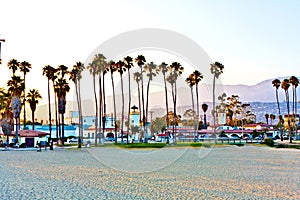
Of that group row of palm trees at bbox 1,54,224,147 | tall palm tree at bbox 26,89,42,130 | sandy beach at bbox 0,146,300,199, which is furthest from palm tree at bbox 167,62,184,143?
sandy beach at bbox 0,146,300,199

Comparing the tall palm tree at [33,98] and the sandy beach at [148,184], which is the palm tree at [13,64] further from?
the sandy beach at [148,184]

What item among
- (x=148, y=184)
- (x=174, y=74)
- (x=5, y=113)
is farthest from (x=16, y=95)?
(x=148, y=184)

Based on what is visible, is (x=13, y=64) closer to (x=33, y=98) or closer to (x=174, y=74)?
(x=33, y=98)

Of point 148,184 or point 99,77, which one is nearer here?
point 148,184

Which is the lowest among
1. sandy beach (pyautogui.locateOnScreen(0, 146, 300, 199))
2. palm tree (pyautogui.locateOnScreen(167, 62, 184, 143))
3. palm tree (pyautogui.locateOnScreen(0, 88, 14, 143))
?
sandy beach (pyautogui.locateOnScreen(0, 146, 300, 199))

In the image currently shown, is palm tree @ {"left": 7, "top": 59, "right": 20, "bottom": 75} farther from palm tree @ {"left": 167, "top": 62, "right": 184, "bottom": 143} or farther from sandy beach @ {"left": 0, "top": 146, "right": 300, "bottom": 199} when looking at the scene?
sandy beach @ {"left": 0, "top": 146, "right": 300, "bottom": 199}

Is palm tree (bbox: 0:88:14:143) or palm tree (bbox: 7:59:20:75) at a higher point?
palm tree (bbox: 7:59:20:75)

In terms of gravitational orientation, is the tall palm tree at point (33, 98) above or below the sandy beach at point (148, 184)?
above

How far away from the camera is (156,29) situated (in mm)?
30922

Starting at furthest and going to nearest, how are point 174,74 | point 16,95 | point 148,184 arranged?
point 174,74 < point 16,95 < point 148,184

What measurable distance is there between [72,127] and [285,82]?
50.2 meters

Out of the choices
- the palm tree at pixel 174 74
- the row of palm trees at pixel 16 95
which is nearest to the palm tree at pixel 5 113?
the row of palm trees at pixel 16 95

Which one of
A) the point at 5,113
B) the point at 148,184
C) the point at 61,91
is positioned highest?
the point at 61,91

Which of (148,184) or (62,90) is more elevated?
(62,90)
